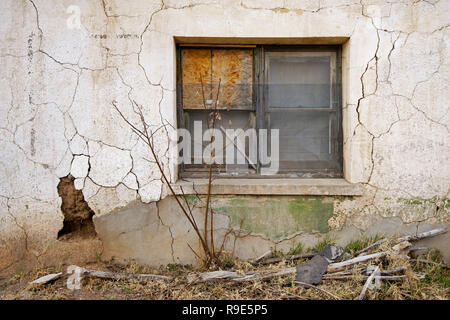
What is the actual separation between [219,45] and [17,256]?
8.68 feet

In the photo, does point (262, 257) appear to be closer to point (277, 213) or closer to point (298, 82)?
point (277, 213)

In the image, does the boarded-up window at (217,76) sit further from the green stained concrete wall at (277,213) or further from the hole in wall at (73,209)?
the hole in wall at (73,209)

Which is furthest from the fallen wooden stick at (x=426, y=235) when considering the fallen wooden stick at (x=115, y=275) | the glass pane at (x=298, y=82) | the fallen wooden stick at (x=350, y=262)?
the fallen wooden stick at (x=115, y=275)

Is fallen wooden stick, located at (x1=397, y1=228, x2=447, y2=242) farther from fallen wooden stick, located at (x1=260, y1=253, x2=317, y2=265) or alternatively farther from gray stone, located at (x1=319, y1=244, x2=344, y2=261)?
fallen wooden stick, located at (x1=260, y1=253, x2=317, y2=265)

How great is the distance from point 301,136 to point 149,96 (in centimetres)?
149

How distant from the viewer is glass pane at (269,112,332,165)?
357 centimetres

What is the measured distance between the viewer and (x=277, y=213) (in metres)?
3.34

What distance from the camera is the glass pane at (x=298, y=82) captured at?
11.6 ft

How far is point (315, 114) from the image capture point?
3574mm

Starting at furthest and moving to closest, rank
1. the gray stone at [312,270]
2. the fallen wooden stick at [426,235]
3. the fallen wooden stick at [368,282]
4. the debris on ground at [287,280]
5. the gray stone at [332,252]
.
Answer: the fallen wooden stick at [426,235] → the gray stone at [332,252] → the gray stone at [312,270] → the debris on ground at [287,280] → the fallen wooden stick at [368,282]

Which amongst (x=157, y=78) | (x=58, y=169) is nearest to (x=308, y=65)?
(x=157, y=78)

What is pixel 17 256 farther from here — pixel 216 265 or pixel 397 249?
pixel 397 249

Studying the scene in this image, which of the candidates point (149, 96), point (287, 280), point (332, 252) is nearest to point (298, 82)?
point (149, 96)

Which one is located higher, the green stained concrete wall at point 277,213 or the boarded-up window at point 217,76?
the boarded-up window at point 217,76
